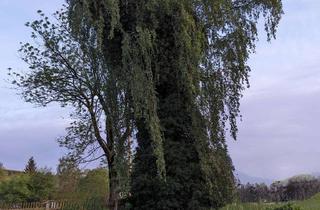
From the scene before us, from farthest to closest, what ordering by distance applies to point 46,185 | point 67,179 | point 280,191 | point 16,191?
point 46,185, point 16,191, point 67,179, point 280,191

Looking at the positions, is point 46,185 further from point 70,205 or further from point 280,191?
point 280,191

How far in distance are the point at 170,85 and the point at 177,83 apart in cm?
61

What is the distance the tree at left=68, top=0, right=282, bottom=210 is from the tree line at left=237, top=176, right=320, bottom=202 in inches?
188

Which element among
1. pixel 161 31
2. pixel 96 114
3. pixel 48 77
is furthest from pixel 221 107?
pixel 48 77

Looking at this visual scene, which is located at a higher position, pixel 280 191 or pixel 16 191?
pixel 16 191

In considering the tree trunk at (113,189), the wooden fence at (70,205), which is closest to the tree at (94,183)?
the wooden fence at (70,205)

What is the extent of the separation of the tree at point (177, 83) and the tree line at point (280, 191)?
478 cm

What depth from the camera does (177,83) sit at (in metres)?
21.9

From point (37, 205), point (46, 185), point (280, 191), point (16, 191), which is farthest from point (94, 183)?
point (280, 191)

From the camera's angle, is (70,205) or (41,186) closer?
(70,205)

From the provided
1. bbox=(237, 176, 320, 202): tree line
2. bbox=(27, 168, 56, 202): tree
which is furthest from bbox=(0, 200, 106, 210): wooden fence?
bbox=(237, 176, 320, 202): tree line

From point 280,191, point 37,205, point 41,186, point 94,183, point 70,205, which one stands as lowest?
point 70,205

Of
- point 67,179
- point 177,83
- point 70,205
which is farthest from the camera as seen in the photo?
point 67,179

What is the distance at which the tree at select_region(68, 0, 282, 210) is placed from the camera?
21.2 metres
